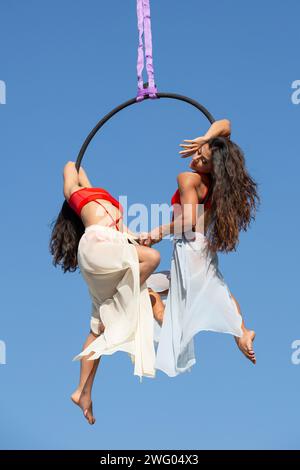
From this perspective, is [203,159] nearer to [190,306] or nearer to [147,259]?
[147,259]

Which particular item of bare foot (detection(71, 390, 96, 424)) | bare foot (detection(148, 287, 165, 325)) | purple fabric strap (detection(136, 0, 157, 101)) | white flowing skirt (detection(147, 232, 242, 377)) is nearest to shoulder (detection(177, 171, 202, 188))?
white flowing skirt (detection(147, 232, 242, 377))

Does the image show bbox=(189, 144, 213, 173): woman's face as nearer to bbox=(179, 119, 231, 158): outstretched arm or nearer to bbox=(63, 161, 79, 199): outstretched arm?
bbox=(179, 119, 231, 158): outstretched arm

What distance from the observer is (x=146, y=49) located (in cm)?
1580

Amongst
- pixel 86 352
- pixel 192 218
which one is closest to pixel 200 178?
pixel 192 218

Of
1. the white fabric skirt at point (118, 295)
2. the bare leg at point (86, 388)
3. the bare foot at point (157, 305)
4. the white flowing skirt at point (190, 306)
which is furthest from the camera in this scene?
the bare foot at point (157, 305)

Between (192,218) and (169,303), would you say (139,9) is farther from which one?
(169,303)

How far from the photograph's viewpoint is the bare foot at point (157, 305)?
1591cm

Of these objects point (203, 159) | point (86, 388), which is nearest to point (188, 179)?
point (203, 159)

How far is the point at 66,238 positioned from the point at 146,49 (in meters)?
2.69

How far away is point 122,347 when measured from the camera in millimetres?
15188

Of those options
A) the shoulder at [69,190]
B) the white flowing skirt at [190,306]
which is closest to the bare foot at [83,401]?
the white flowing skirt at [190,306]

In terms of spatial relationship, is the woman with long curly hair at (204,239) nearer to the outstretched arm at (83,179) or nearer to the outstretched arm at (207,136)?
the outstretched arm at (207,136)

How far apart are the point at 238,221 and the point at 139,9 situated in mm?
3053

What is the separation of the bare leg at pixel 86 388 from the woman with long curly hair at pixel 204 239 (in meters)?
0.95
